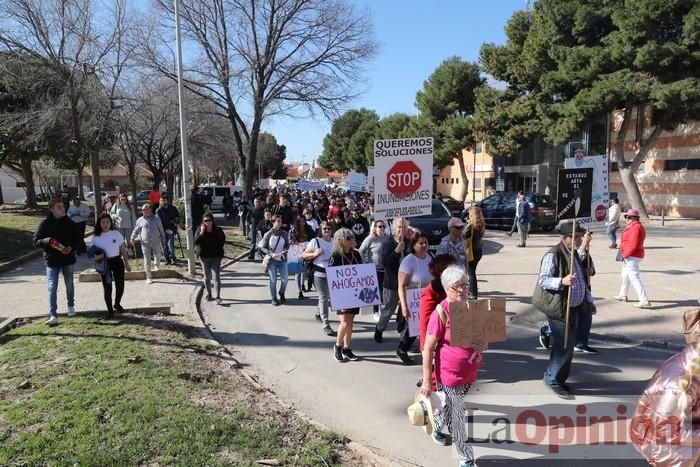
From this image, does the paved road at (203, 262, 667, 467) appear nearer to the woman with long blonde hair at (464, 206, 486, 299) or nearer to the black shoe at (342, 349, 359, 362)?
the black shoe at (342, 349, 359, 362)

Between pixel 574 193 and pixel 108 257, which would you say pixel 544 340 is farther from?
pixel 108 257

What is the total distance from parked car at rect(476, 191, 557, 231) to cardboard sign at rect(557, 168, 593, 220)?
1493 cm

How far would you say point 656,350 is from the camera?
689 cm

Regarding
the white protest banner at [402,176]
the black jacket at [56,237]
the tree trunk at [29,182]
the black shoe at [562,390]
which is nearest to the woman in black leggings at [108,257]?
the black jacket at [56,237]

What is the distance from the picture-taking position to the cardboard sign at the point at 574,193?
20.0 ft

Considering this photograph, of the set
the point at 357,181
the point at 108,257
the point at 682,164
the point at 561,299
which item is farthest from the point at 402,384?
the point at 682,164

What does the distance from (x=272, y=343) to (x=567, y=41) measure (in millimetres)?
27253

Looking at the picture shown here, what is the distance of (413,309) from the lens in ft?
19.3

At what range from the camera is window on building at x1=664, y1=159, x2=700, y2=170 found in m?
28.4

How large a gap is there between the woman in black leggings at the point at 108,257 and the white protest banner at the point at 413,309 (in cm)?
486

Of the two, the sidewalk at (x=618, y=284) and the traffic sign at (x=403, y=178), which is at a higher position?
the traffic sign at (x=403, y=178)

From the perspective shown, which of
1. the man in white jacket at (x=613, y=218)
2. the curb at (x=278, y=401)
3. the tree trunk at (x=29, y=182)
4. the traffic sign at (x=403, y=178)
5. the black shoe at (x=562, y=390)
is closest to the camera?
the curb at (x=278, y=401)

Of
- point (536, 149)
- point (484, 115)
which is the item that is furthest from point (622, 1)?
point (536, 149)

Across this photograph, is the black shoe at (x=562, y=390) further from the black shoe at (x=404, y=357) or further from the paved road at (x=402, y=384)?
Answer: the black shoe at (x=404, y=357)
